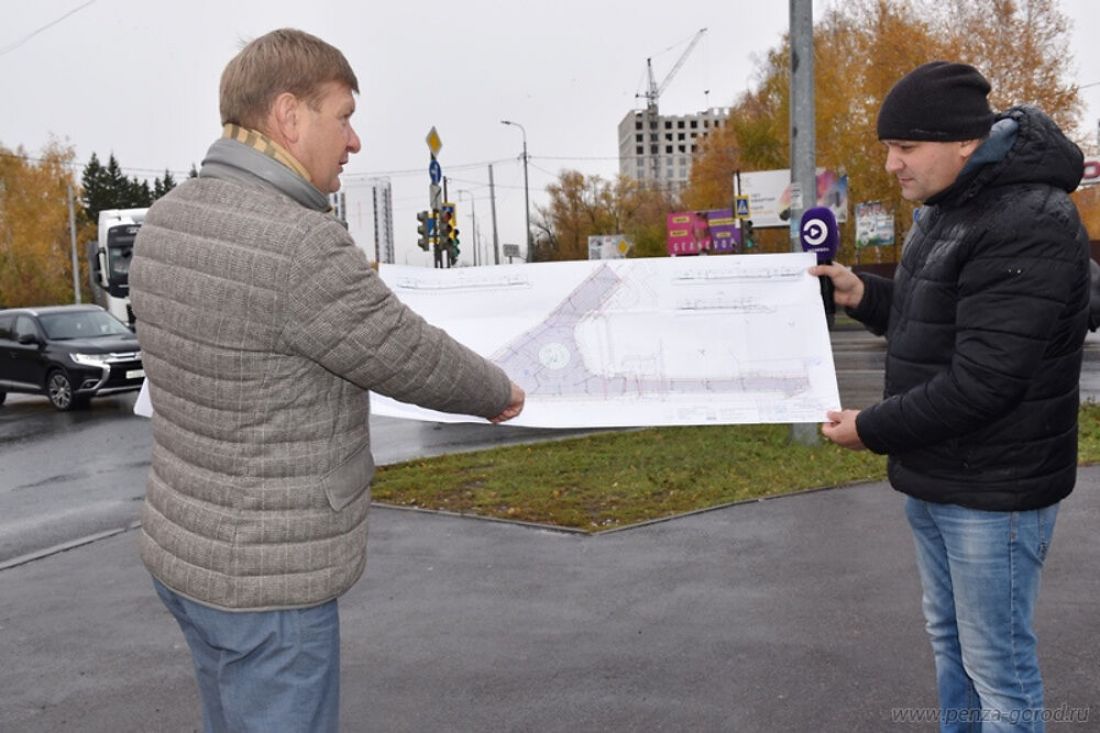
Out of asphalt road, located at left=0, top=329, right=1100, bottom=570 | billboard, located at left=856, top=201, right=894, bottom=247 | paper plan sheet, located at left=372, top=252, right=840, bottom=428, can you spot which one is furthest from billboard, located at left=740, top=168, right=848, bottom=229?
paper plan sheet, located at left=372, top=252, right=840, bottom=428

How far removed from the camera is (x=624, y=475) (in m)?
8.27

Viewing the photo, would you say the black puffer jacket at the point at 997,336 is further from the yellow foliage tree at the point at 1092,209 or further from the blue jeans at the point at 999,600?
the yellow foliage tree at the point at 1092,209

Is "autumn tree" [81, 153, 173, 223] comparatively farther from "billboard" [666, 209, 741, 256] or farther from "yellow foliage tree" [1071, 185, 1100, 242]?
"yellow foliage tree" [1071, 185, 1100, 242]

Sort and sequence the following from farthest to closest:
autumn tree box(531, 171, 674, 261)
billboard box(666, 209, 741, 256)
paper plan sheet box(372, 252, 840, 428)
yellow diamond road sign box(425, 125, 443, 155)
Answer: autumn tree box(531, 171, 674, 261)
billboard box(666, 209, 741, 256)
yellow diamond road sign box(425, 125, 443, 155)
paper plan sheet box(372, 252, 840, 428)

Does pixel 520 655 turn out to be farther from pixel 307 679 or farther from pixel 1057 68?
pixel 1057 68

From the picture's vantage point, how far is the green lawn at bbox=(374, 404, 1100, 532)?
7262mm

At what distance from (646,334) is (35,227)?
6259 centimetres

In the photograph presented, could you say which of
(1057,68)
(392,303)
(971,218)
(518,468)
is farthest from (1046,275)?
(1057,68)

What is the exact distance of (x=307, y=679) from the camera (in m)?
2.23

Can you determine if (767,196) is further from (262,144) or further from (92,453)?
(262,144)

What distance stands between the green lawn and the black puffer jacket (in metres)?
3.96

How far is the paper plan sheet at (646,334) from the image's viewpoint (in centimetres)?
354

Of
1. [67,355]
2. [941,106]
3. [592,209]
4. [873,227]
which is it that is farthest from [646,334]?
[592,209]

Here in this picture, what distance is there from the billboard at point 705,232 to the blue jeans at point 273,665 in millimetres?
47877
